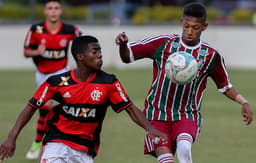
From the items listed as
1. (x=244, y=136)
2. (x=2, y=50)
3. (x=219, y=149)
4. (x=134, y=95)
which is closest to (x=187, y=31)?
(x=219, y=149)

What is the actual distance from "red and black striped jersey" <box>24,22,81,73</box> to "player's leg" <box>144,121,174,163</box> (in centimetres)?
365

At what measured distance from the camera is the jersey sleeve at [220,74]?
669 cm

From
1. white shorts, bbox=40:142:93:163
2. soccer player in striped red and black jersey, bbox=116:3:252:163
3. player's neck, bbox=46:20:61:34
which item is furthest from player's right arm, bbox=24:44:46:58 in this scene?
white shorts, bbox=40:142:93:163

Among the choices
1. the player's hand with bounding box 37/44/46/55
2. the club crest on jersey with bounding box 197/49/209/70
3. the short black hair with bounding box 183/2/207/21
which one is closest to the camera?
the short black hair with bounding box 183/2/207/21

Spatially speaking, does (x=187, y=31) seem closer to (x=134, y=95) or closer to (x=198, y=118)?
(x=198, y=118)

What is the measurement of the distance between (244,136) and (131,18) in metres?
15.8

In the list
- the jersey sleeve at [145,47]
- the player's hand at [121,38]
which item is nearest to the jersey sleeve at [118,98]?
the player's hand at [121,38]

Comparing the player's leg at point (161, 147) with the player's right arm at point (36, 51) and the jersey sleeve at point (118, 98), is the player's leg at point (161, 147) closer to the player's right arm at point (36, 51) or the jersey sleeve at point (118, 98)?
the jersey sleeve at point (118, 98)

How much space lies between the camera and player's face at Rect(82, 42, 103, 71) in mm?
6098

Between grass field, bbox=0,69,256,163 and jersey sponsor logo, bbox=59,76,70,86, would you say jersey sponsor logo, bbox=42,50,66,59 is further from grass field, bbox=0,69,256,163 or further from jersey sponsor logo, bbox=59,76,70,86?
jersey sponsor logo, bbox=59,76,70,86

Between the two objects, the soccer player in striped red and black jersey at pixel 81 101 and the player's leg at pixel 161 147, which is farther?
the player's leg at pixel 161 147

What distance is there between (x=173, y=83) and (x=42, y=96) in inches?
54.8

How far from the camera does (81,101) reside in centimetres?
615

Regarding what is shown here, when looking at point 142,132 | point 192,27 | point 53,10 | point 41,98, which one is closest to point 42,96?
point 41,98
